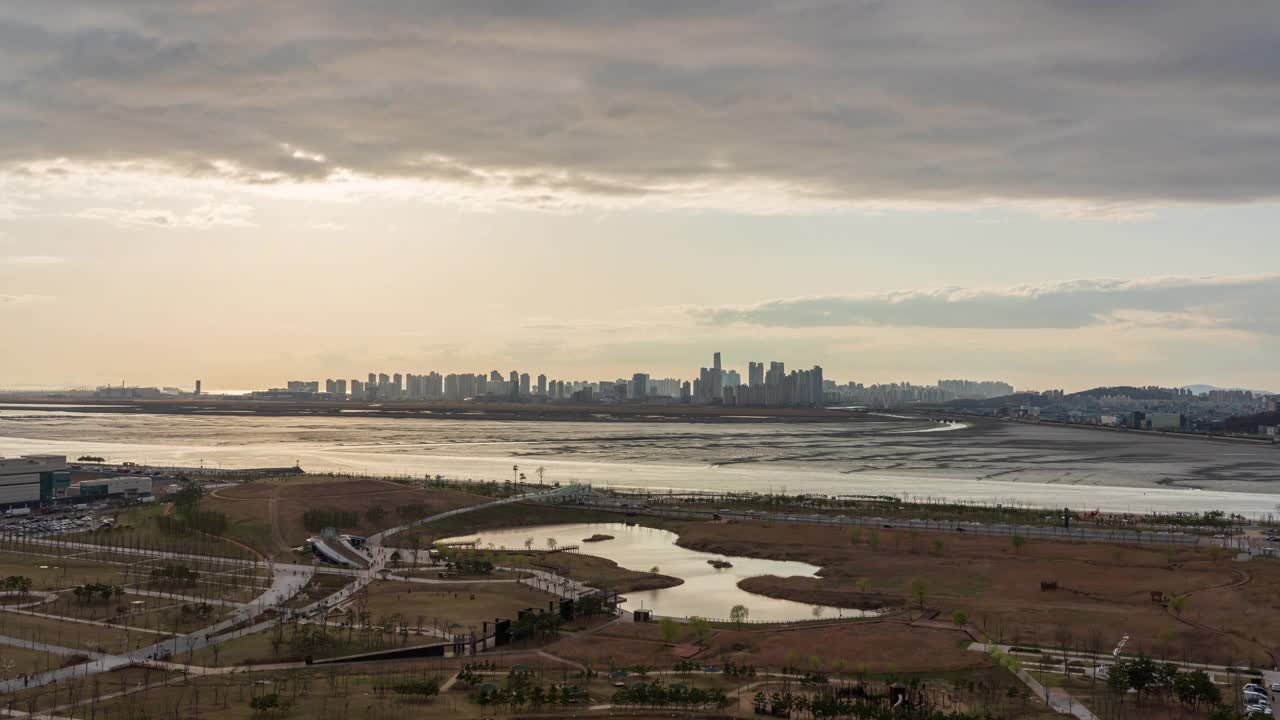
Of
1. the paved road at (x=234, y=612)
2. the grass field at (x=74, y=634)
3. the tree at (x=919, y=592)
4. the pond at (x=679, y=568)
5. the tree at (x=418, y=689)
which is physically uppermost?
the tree at (x=919, y=592)

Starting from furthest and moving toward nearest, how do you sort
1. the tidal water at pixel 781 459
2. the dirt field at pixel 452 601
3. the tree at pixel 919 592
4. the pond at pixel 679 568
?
the tidal water at pixel 781 459, the pond at pixel 679 568, the tree at pixel 919 592, the dirt field at pixel 452 601

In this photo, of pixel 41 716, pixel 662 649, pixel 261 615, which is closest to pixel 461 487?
pixel 261 615

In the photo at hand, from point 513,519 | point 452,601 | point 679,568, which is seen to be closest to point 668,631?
point 452,601

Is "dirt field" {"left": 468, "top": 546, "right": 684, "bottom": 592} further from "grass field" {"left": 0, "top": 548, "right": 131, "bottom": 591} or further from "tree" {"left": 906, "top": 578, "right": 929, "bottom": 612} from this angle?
"grass field" {"left": 0, "top": 548, "right": 131, "bottom": 591}

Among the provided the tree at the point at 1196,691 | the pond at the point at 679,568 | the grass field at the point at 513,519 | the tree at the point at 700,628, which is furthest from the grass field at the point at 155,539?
the tree at the point at 1196,691

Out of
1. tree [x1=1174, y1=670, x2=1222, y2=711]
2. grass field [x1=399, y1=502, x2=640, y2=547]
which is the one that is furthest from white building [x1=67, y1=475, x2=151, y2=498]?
tree [x1=1174, y1=670, x2=1222, y2=711]

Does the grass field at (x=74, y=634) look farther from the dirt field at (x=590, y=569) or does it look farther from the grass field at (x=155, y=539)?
the dirt field at (x=590, y=569)

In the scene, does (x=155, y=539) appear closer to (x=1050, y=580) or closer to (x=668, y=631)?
(x=668, y=631)
